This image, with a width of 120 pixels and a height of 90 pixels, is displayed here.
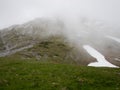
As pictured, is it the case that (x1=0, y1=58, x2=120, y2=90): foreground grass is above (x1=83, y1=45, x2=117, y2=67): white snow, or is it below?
above

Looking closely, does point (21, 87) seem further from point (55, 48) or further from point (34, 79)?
point (55, 48)

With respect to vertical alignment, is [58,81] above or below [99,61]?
above

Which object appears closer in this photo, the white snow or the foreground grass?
the foreground grass

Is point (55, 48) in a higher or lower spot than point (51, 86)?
lower

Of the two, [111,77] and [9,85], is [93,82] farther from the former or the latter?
[9,85]

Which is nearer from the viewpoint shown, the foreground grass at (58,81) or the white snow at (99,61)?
the foreground grass at (58,81)

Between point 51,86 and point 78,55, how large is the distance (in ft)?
412

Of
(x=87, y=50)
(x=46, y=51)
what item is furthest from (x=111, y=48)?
(x=46, y=51)

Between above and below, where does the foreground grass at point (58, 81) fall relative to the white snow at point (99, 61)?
above

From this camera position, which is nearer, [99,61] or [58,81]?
[58,81]

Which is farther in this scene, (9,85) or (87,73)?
(87,73)

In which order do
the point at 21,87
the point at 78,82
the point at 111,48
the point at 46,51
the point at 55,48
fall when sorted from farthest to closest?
the point at 111,48
the point at 55,48
the point at 46,51
the point at 78,82
the point at 21,87

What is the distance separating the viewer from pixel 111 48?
184125 mm

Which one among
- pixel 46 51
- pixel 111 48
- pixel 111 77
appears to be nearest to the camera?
pixel 111 77
